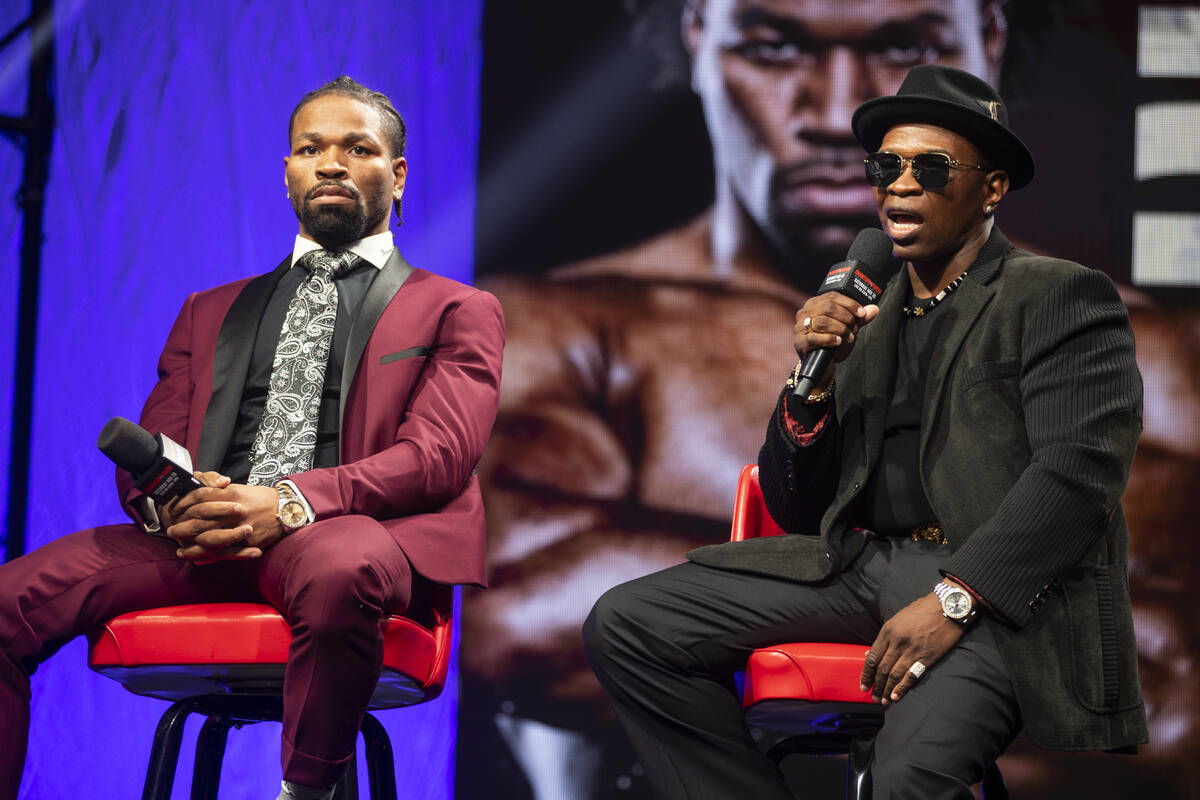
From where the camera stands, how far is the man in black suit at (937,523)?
6.23 feet

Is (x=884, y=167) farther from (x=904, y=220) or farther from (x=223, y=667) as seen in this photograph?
(x=223, y=667)

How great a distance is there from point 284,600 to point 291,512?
18 cm

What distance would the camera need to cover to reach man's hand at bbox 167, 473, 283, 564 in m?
2.16

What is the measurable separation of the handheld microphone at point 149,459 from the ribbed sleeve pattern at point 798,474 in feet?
3.56

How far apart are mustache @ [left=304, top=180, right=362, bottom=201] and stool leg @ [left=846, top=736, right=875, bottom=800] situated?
1590 mm

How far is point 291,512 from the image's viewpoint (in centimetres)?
223

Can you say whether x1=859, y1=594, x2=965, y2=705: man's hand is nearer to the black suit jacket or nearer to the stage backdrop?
the black suit jacket

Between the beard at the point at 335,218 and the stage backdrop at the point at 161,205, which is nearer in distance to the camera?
the beard at the point at 335,218

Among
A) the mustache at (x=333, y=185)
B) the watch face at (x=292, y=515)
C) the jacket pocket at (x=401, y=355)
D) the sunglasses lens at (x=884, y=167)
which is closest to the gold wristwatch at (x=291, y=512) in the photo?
the watch face at (x=292, y=515)

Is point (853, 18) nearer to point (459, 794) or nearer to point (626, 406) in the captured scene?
point (626, 406)

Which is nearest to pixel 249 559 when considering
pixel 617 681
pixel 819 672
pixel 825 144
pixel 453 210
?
pixel 617 681

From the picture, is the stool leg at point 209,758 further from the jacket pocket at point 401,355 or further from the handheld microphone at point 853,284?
the handheld microphone at point 853,284

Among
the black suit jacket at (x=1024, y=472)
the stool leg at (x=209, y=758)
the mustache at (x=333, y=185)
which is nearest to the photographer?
the black suit jacket at (x=1024, y=472)

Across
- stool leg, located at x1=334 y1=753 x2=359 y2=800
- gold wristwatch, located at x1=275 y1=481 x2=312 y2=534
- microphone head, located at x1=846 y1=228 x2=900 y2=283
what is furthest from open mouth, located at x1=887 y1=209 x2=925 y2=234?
stool leg, located at x1=334 y1=753 x2=359 y2=800
